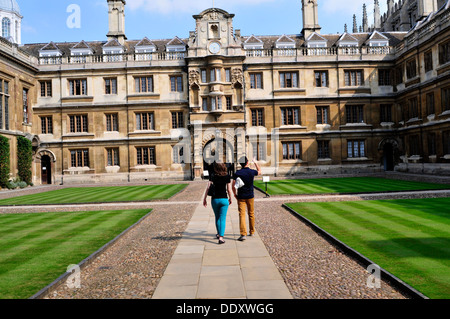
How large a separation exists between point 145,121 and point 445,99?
94.2 ft

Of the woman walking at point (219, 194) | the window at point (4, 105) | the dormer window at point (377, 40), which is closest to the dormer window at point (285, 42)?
the dormer window at point (377, 40)

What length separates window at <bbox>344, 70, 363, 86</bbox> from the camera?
116 feet

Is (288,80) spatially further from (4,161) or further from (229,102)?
(4,161)

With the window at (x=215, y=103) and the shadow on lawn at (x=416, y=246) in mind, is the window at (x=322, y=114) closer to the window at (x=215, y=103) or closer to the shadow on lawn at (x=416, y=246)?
the window at (x=215, y=103)

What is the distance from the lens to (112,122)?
35250 mm

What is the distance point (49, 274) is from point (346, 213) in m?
9.55

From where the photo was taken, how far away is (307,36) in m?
38.4

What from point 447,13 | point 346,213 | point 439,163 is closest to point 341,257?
point 346,213

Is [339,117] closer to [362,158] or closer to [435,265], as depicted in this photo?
[362,158]

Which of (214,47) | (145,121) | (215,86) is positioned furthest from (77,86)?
(214,47)

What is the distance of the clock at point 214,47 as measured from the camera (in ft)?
110

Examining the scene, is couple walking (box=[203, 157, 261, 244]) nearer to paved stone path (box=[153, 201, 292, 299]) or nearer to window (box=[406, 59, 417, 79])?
paved stone path (box=[153, 201, 292, 299])

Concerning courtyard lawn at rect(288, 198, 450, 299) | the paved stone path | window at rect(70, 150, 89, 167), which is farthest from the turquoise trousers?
window at rect(70, 150, 89, 167)

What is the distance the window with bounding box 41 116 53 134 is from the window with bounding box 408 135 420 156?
3818cm
